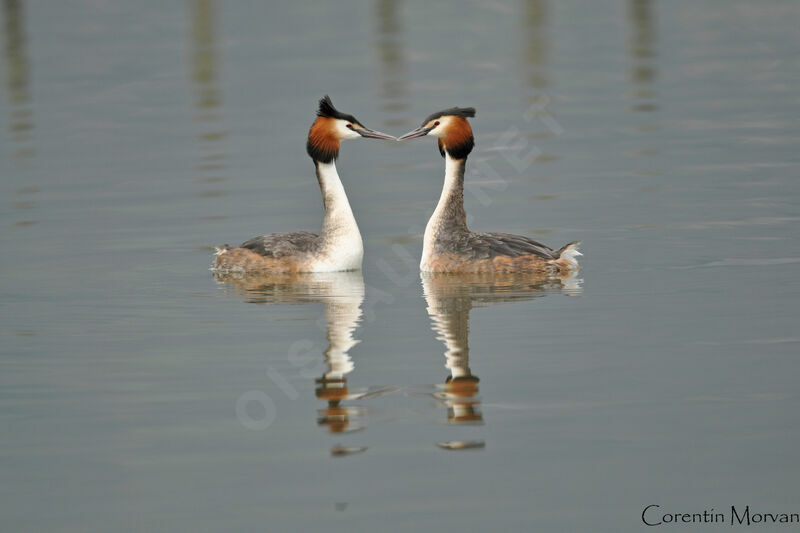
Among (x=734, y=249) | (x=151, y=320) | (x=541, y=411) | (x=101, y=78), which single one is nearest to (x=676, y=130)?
(x=734, y=249)

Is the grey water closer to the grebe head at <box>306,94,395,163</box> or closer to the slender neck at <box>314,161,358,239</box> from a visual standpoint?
the slender neck at <box>314,161,358,239</box>

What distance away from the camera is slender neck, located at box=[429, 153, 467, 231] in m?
12.4

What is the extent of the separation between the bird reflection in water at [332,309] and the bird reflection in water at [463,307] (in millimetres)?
524

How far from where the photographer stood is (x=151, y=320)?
1062cm

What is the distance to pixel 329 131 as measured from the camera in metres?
12.7

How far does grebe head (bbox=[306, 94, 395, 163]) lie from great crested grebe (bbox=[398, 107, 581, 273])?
55 cm

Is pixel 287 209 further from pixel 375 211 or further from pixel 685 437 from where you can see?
pixel 685 437

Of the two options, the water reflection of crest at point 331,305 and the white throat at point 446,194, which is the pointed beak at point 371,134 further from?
the water reflection of crest at point 331,305

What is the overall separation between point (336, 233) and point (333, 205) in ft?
0.95

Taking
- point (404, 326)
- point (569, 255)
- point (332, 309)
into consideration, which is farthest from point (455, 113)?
point (404, 326)

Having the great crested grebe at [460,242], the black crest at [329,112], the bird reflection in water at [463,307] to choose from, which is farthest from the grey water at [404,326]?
the black crest at [329,112]

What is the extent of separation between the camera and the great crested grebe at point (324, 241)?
1240cm

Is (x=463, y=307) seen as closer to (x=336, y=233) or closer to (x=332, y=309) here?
(x=332, y=309)

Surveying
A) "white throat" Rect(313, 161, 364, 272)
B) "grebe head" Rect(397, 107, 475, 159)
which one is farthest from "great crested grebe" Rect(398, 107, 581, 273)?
"white throat" Rect(313, 161, 364, 272)
